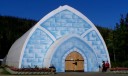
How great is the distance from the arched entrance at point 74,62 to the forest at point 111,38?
8.35 m

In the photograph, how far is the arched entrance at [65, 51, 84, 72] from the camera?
1500 inches

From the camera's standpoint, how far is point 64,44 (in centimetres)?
3769

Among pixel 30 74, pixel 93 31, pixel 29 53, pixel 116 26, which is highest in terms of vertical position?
pixel 116 26

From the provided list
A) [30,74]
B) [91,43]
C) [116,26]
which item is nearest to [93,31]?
[91,43]

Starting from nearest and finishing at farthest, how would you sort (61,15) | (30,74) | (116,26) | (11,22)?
(30,74)
(61,15)
(116,26)
(11,22)

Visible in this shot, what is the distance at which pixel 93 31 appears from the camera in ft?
131

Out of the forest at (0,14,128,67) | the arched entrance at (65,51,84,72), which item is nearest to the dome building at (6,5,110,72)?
the arched entrance at (65,51,84,72)

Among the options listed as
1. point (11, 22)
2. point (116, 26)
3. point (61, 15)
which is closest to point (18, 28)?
point (11, 22)

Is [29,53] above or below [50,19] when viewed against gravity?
below

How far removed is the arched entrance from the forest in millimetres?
8348

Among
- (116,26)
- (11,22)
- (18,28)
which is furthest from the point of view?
(11,22)

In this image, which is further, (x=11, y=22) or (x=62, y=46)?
(x=11, y=22)

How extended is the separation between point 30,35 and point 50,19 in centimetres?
294

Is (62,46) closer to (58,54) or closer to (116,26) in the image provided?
(58,54)
